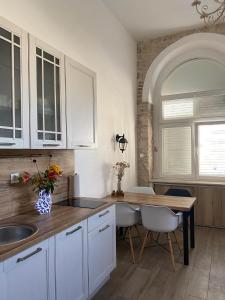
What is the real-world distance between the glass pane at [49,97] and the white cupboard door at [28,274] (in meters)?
0.98

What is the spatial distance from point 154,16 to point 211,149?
2.63 meters

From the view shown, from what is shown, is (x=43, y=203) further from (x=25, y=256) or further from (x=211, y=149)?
(x=211, y=149)

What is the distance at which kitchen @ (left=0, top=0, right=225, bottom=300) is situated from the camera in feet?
5.94

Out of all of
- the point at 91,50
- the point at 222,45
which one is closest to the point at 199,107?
the point at 222,45

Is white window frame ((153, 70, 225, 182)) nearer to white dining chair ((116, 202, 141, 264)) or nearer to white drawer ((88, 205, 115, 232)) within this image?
white dining chair ((116, 202, 141, 264))

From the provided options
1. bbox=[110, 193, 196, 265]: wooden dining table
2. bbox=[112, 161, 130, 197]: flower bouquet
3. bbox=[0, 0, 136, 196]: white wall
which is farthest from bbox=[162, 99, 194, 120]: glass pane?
bbox=[110, 193, 196, 265]: wooden dining table

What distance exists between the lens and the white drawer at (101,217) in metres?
2.27

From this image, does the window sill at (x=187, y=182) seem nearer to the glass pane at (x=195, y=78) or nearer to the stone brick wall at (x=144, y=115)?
the stone brick wall at (x=144, y=115)

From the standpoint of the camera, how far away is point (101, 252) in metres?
2.45

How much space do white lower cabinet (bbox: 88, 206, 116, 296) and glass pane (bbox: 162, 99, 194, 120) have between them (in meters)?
3.03

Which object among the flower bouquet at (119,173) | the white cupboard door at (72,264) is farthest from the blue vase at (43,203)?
the flower bouquet at (119,173)

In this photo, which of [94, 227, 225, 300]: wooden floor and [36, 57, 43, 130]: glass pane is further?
[94, 227, 225, 300]: wooden floor

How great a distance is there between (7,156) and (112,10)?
308cm

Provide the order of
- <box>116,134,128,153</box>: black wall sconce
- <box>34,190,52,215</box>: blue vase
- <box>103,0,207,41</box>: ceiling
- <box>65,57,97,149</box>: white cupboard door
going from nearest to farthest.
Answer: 1. <box>34,190,52,215</box>: blue vase
2. <box>65,57,97,149</box>: white cupboard door
3. <box>103,0,207,41</box>: ceiling
4. <box>116,134,128,153</box>: black wall sconce
